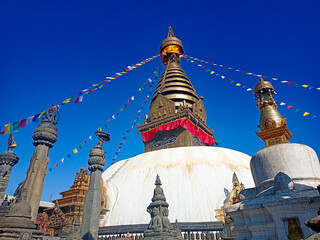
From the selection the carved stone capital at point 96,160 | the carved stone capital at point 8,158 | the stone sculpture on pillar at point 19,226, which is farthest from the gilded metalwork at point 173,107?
the stone sculpture on pillar at point 19,226

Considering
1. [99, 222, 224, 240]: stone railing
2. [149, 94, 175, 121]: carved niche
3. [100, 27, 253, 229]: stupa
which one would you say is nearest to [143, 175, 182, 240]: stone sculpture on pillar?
[99, 222, 224, 240]: stone railing

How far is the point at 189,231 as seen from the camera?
1142cm

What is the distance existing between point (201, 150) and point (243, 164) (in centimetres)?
321

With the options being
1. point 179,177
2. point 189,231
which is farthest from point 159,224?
point 179,177

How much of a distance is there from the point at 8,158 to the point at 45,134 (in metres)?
6.12

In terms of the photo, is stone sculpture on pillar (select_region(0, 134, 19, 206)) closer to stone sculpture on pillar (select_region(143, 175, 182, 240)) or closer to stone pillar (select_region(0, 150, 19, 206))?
stone pillar (select_region(0, 150, 19, 206))

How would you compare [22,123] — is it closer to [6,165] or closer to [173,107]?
[6,165]

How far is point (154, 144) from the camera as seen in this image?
24656 mm

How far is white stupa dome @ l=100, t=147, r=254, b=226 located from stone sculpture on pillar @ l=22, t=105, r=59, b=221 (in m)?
4.48

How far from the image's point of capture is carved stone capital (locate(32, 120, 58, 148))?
478 inches

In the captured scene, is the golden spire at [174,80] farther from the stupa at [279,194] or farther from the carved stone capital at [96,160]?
the stupa at [279,194]

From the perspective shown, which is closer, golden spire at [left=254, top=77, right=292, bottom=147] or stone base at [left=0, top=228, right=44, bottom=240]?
golden spire at [left=254, top=77, right=292, bottom=147]

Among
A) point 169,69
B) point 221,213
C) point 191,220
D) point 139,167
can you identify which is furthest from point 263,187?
point 169,69

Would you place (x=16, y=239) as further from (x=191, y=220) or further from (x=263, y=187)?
(x=191, y=220)
